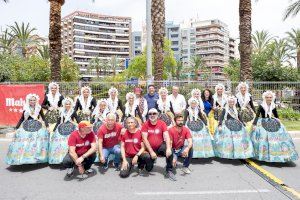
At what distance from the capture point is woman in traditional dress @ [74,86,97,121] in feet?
29.5

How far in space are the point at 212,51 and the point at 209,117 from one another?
13334 centimetres

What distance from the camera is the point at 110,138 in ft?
24.7

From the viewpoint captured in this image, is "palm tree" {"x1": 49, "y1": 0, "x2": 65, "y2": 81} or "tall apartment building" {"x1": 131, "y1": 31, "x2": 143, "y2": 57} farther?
"tall apartment building" {"x1": 131, "y1": 31, "x2": 143, "y2": 57}

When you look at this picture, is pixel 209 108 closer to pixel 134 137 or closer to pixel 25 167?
A: pixel 134 137

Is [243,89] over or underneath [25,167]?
over

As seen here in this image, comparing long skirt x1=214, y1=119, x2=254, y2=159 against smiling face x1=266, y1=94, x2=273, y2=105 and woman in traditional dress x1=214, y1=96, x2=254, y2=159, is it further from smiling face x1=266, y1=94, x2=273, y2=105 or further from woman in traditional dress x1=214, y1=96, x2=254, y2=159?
smiling face x1=266, y1=94, x2=273, y2=105

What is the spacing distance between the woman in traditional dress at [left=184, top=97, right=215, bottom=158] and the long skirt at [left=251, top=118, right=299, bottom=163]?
3.51ft

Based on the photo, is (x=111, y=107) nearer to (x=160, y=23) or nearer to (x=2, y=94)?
(x=2, y=94)

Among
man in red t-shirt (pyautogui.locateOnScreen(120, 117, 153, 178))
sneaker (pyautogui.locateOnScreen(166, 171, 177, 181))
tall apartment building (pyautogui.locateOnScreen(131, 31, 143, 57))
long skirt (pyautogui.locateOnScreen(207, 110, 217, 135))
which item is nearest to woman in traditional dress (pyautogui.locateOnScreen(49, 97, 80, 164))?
man in red t-shirt (pyautogui.locateOnScreen(120, 117, 153, 178))

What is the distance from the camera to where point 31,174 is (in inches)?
287

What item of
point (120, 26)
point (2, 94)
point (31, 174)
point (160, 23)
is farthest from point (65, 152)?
point (120, 26)

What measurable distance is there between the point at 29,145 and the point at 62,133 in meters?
0.74

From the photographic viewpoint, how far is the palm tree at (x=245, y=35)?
16719mm

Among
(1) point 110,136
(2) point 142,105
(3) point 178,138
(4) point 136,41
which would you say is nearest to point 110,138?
(1) point 110,136
